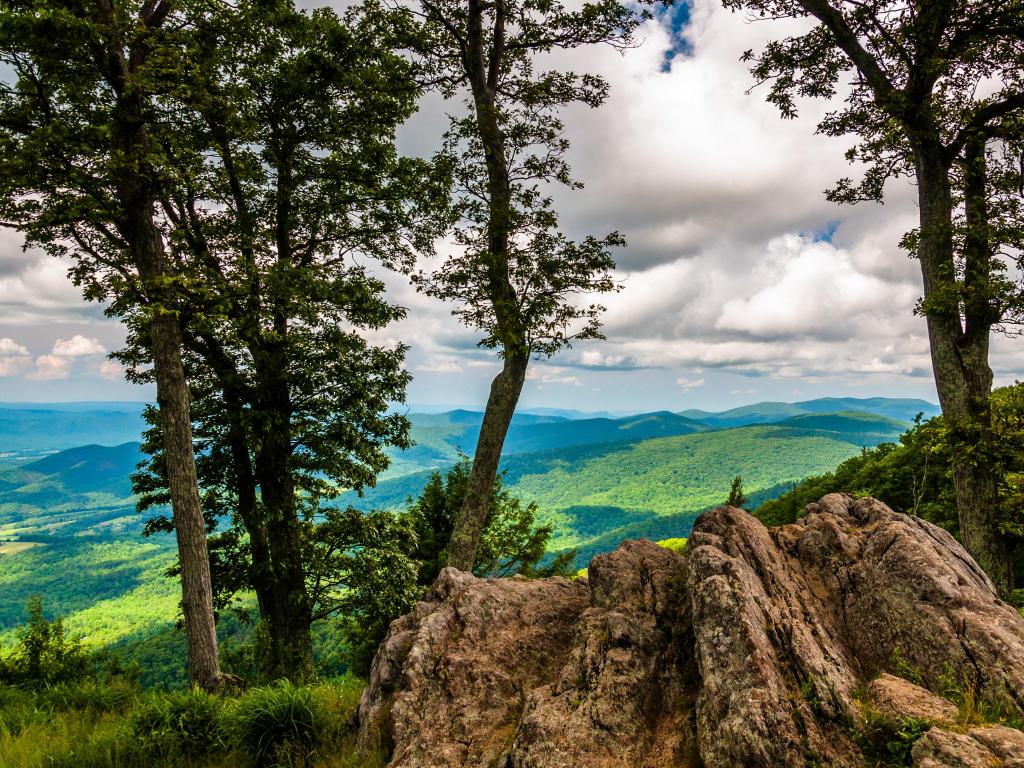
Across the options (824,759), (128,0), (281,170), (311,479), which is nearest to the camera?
(824,759)

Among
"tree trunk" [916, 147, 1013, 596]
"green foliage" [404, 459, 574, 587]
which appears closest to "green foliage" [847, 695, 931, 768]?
"tree trunk" [916, 147, 1013, 596]

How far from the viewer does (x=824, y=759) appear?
158 inches

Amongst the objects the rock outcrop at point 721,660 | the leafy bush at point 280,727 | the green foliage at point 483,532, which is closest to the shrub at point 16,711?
the leafy bush at point 280,727

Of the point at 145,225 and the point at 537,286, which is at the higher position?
the point at 145,225

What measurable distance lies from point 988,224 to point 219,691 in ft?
69.0

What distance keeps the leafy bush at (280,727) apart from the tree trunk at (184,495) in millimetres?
5708

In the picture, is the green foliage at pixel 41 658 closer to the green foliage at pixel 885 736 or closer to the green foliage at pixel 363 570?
the green foliage at pixel 363 570

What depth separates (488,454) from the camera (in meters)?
13.3

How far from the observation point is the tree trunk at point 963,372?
12.2 m

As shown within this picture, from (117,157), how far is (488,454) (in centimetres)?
1031

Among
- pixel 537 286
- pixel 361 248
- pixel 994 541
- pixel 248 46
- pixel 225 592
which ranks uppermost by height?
pixel 248 46

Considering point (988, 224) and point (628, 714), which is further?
point (988, 224)

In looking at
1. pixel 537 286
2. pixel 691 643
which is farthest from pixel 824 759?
pixel 537 286

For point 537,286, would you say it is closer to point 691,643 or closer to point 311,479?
point 691,643
